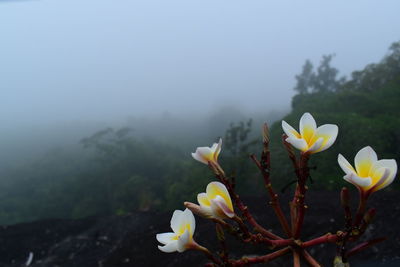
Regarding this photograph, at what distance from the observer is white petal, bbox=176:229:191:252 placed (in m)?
0.67

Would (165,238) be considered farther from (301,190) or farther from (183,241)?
(301,190)

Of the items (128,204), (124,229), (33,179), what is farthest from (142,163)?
(124,229)

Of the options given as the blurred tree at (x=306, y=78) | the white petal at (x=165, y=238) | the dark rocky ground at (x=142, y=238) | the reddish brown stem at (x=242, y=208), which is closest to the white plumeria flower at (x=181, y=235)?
the white petal at (x=165, y=238)

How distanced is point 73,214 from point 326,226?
307 inches

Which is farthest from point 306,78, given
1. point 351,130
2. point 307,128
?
point 307,128

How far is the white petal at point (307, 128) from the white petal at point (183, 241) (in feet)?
1.13

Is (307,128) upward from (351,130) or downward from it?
upward

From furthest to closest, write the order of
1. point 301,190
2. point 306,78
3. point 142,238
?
point 306,78 → point 142,238 → point 301,190

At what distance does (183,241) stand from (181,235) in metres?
0.01

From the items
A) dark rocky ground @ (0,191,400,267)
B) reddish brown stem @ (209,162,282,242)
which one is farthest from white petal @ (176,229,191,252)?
dark rocky ground @ (0,191,400,267)

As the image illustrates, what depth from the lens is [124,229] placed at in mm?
4676

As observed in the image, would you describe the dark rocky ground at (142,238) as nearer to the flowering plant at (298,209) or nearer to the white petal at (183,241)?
the flowering plant at (298,209)

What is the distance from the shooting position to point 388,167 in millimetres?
633

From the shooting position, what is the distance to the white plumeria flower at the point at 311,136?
672 mm
